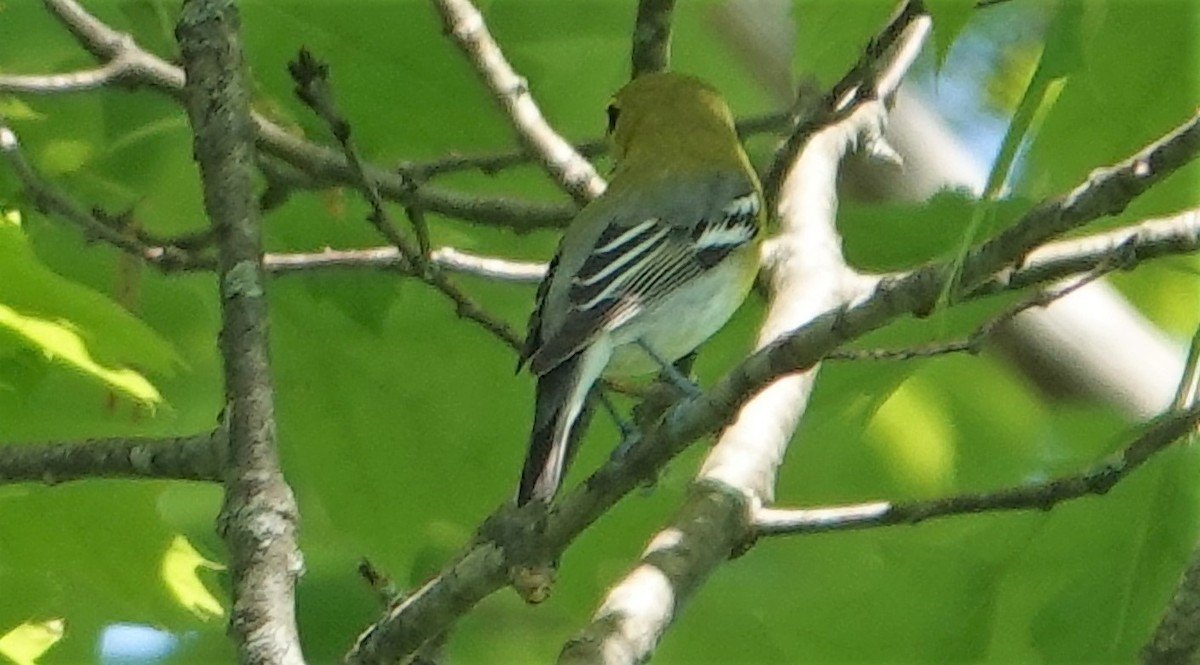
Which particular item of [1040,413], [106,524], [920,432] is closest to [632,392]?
[920,432]

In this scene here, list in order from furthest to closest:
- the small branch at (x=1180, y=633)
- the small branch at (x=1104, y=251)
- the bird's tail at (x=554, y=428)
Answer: the bird's tail at (x=554, y=428) < the small branch at (x=1104, y=251) < the small branch at (x=1180, y=633)

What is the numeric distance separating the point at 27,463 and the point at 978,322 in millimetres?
1162

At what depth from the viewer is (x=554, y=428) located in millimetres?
2049

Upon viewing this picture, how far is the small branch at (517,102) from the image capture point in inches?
92.4

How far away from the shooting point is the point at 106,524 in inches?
76.6

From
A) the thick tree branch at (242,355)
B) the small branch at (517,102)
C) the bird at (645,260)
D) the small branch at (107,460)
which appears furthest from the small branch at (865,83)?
the small branch at (107,460)

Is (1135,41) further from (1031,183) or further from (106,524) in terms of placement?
(106,524)

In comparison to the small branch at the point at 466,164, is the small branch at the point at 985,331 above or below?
below

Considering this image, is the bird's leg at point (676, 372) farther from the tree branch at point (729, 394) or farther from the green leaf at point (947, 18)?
the green leaf at point (947, 18)

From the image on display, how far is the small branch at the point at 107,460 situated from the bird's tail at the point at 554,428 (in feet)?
1.21

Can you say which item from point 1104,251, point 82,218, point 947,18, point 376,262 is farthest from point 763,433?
point 947,18

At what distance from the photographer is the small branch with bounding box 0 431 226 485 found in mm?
1727

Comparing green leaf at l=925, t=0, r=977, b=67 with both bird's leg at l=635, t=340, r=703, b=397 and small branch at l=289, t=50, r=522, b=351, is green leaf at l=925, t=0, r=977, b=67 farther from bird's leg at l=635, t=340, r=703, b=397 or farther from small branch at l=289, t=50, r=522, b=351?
bird's leg at l=635, t=340, r=703, b=397

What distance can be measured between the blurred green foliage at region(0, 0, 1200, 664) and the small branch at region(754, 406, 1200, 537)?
69 millimetres
